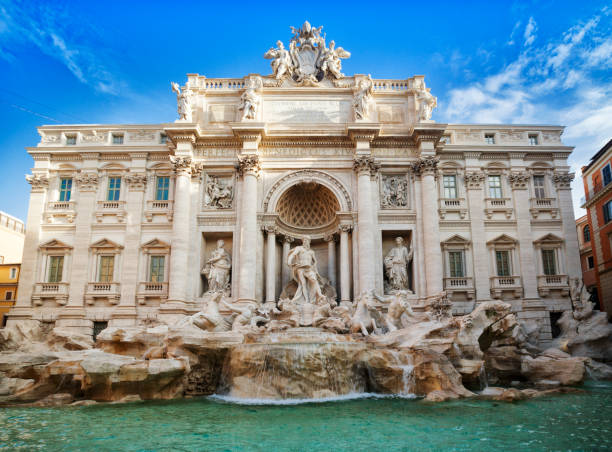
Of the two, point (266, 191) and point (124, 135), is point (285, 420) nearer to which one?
point (266, 191)

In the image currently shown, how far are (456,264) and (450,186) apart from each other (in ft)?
14.5

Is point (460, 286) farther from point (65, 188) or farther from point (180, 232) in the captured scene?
point (65, 188)

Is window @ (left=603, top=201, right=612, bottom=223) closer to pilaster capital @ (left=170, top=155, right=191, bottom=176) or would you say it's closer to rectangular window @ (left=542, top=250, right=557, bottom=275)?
rectangular window @ (left=542, top=250, right=557, bottom=275)

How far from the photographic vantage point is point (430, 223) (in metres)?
22.8

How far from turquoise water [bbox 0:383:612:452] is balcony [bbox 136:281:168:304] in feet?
34.3

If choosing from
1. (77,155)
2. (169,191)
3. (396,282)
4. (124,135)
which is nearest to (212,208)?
(169,191)

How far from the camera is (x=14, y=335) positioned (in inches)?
836

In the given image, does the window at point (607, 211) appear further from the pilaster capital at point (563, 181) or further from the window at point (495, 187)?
the window at point (495, 187)

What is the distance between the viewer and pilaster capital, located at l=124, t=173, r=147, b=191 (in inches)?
972

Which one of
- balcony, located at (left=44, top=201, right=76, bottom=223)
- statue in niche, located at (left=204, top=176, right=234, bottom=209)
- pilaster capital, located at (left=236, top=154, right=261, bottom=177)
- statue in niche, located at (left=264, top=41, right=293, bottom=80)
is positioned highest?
statue in niche, located at (left=264, top=41, right=293, bottom=80)

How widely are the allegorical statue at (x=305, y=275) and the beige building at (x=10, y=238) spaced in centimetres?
2874

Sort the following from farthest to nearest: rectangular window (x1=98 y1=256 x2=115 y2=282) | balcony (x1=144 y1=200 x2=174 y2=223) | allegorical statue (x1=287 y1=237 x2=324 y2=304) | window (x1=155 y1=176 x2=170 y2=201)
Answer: window (x1=155 y1=176 x2=170 y2=201), balcony (x1=144 y1=200 x2=174 y2=223), rectangular window (x1=98 y1=256 x2=115 y2=282), allegorical statue (x1=287 y1=237 x2=324 y2=304)

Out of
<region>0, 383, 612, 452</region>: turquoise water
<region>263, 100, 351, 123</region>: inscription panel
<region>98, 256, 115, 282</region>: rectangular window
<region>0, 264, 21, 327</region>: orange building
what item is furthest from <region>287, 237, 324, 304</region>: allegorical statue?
<region>0, 264, 21, 327</region>: orange building

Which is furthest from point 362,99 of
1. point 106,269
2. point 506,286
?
point 106,269
